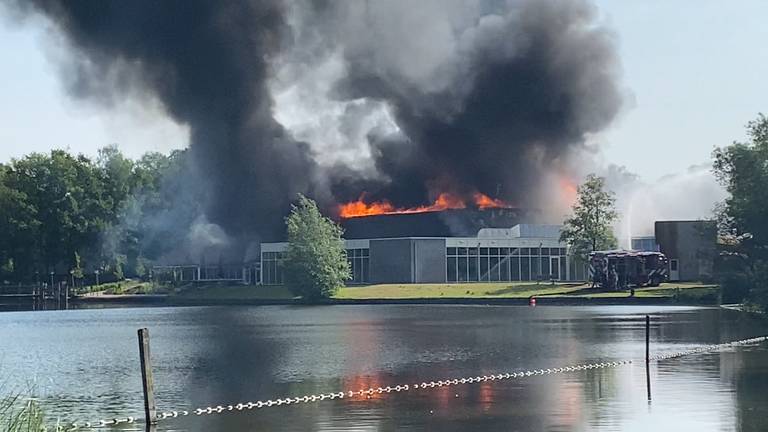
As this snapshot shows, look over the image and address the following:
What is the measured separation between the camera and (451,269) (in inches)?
4235

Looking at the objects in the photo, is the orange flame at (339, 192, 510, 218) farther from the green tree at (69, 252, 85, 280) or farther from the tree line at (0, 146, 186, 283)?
the green tree at (69, 252, 85, 280)

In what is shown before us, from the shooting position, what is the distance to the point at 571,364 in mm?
40438

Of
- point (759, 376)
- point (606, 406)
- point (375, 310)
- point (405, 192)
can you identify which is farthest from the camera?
point (405, 192)

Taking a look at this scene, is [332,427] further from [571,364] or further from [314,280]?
[314,280]

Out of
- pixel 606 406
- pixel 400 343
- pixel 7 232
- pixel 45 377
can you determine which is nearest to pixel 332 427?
pixel 606 406

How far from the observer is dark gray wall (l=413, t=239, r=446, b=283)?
106438mm

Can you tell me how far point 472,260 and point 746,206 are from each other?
1443 inches

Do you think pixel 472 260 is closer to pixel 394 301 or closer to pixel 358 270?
pixel 358 270

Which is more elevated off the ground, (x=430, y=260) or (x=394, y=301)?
(x=430, y=260)

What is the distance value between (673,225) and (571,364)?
65423 mm

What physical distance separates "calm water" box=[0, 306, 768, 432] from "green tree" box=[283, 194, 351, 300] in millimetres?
22013

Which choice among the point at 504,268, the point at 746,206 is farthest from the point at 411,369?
the point at 504,268

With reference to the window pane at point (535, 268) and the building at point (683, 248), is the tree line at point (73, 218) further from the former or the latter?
the building at point (683, 248)

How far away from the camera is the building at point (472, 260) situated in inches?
4198
